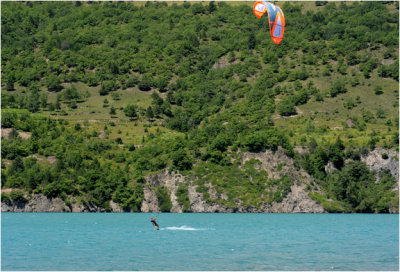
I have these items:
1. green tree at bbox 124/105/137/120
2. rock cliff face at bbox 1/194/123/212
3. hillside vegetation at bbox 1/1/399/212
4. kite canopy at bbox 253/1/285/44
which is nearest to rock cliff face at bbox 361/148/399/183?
hillside vegetation at bbox 1/1/399/212

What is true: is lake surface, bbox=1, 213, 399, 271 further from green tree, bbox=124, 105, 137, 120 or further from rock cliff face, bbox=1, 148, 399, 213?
green tree, bbox=124, 105, 137, 120

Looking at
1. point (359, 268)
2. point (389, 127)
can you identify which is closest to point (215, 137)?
point (389, 127)

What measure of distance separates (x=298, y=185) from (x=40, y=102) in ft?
299

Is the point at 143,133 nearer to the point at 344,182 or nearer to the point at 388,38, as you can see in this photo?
the point at 344,182

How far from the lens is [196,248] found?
5384cm

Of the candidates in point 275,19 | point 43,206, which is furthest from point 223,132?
point 275,19

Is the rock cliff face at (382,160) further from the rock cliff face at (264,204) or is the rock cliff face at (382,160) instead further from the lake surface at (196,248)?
the lake surface at (196,248)

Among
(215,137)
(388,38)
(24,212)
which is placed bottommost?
(24,212)

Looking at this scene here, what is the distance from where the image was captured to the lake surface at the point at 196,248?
43594 mm

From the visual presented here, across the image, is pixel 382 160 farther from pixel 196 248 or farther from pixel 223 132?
pixel 196 248

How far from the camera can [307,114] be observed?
534 feet

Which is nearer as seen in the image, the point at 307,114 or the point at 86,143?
the point at 86,143

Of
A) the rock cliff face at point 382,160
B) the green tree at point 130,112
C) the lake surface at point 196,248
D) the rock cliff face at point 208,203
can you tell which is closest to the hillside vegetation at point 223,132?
the green tree at point 130,112

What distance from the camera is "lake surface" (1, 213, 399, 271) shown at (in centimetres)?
4359
